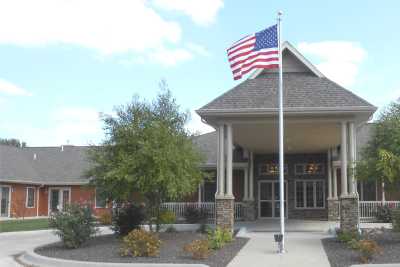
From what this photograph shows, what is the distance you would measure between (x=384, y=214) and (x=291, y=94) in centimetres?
1005

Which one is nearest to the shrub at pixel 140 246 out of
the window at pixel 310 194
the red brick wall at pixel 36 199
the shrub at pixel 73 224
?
the shrub at pixel 73 224

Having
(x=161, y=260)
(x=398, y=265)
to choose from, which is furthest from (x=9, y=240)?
(x=398, y=265)

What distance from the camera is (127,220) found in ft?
61.5

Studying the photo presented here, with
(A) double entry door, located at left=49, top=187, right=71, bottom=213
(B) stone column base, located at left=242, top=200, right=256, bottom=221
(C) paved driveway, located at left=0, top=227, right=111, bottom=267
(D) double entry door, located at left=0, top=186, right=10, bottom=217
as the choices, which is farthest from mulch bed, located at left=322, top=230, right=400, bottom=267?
(A) double entry door, located at left=49, top=187, right=71, bottom=213

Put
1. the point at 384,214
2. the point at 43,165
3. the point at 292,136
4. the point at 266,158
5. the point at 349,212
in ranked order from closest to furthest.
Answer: the point at 349,212
the point at 292,136
the point at 384,214
the point at 266,158
the point at 43,165

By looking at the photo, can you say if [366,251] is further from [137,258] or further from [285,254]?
[137,258]

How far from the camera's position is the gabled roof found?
18719 mm

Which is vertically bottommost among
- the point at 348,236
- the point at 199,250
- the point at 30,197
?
the point at 199,250

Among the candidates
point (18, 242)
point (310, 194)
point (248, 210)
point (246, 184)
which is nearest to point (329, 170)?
point (310, 194)

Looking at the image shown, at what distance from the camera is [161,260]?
1320 cm

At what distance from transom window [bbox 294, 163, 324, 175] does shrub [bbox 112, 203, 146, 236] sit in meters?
13.9

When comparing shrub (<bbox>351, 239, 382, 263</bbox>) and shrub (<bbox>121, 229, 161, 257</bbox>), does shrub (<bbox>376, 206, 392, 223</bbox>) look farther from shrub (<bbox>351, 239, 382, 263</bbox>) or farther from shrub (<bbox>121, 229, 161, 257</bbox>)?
shrub (<bbox>121, 229, 161, 257</bbox>)

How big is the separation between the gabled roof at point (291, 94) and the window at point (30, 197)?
21.6 meters

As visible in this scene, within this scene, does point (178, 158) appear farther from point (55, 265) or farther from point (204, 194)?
point (204, 194)
